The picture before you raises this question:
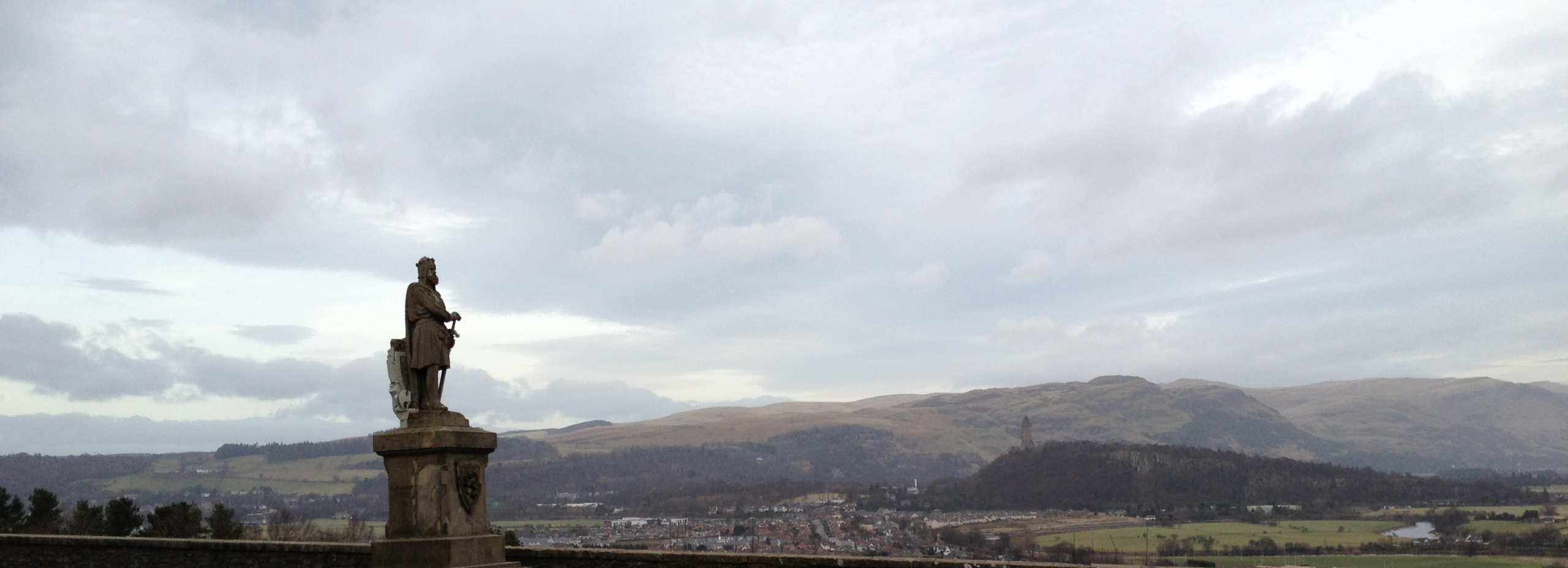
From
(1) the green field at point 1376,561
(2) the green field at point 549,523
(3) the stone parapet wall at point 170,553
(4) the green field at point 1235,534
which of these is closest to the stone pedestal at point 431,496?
(3) the stone parapet wall at point 170,553

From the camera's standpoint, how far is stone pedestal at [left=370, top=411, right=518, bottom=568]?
11.7m

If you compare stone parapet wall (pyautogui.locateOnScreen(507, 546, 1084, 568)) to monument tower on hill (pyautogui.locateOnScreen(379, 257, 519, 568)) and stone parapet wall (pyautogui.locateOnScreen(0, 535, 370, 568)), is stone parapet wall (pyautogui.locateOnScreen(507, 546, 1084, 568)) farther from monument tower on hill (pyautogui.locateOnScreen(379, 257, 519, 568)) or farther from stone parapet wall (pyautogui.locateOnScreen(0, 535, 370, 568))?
stone parapet wall (pyautogui.locateOnScreen(0, 535, 370, 568))

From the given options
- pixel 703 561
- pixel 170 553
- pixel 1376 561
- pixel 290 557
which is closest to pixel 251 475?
pixel 1376 561

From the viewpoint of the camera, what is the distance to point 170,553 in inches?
649

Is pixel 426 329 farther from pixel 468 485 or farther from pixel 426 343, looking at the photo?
pixel 468 485

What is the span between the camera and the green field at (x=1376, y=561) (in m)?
63.8

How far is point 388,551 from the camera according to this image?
1169cm

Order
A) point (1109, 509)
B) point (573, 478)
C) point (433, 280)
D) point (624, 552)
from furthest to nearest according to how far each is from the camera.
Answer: point (573, 478)
point (1109, 509)
point (624, 552)
point (433, 280)

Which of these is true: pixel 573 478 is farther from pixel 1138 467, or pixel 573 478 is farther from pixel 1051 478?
pixel 1138 467

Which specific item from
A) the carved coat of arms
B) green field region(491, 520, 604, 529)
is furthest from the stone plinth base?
green field region(491, 520, 604, 529)

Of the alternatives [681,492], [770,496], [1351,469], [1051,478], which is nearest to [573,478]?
[681,492]

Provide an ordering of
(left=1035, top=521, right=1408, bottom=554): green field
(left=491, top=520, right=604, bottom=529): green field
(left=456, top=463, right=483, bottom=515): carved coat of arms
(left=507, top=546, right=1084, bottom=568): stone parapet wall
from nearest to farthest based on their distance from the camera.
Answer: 1. (left=456, top=463, right=483, bottom=515): carved coat of arms
2. (left=507, top=546, right=1084, bottom=568): stone parapet wall
3. (left=1035, top=521, right=1408, bottom=554): green field
4. (left=491, top=520, right=604, bottom=529): green field

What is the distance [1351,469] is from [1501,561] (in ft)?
275

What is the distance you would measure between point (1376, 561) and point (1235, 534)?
100 ft
